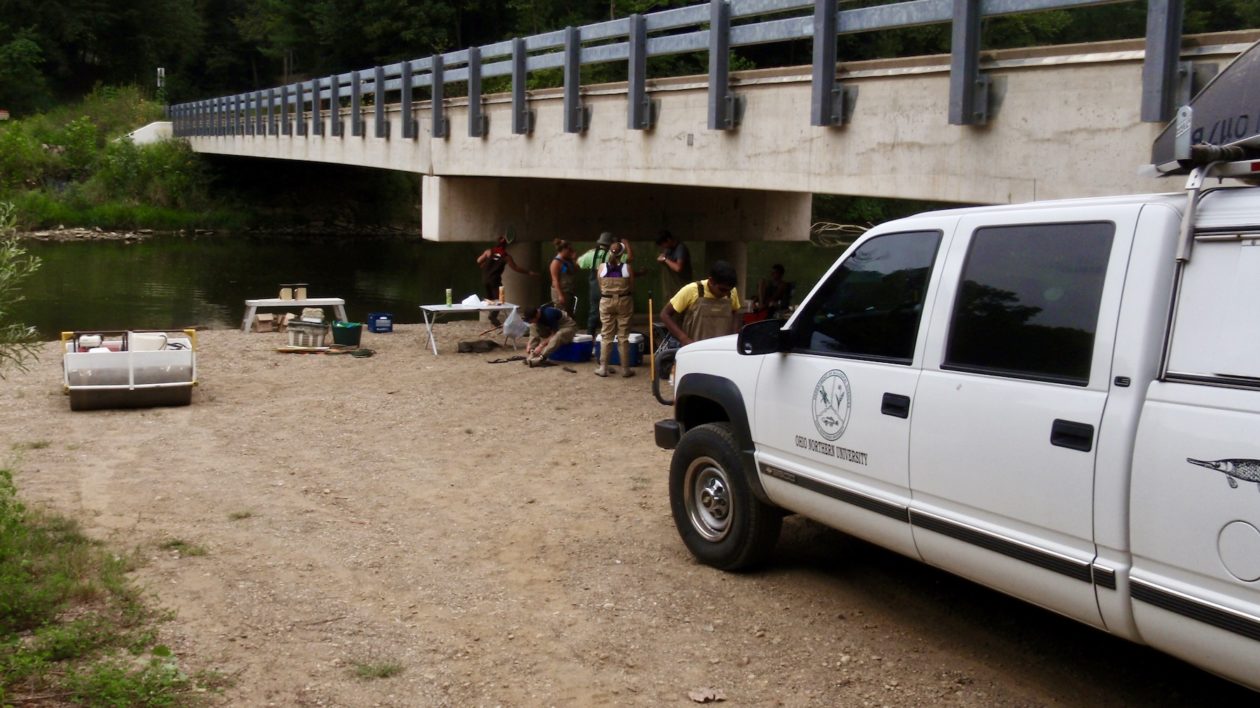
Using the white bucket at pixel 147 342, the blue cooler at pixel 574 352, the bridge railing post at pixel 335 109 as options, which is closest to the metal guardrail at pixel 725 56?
the bridge railing post at pixel 335 109

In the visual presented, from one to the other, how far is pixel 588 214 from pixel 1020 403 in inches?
741

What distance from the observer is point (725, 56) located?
43.8 ft

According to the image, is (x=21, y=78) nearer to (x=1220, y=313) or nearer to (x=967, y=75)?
(x=967, y=75)

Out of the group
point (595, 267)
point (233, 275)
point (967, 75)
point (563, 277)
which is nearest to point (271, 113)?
point (233, 275)

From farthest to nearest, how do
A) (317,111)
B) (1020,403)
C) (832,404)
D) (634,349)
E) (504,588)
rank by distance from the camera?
(317,111) < (634,349) < (504,588) < (832,404) < (1020,403)

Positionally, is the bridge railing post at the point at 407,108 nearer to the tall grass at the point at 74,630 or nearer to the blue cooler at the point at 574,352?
the blue cooler at the point at 574,352

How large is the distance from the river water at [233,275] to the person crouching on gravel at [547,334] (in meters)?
6.81

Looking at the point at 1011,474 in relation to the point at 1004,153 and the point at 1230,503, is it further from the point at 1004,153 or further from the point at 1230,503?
the point at 1004,153

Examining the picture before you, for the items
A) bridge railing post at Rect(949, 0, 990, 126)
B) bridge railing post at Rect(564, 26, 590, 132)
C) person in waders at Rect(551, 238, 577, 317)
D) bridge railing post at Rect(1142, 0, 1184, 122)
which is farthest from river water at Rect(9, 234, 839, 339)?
bridge railing post at Rect(1142, 0, 1184, 122)

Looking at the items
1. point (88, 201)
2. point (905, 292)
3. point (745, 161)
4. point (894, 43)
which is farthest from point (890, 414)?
point (88, 201)

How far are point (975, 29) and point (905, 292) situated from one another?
5248 millimetres

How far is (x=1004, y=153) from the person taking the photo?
10.1m

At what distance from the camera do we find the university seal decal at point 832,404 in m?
5.82

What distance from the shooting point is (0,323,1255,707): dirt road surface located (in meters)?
5.52
